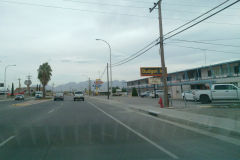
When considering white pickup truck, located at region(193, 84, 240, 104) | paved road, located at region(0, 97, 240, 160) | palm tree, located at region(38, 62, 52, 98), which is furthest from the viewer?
palm tree, located at region(38, 62, 52, 98)

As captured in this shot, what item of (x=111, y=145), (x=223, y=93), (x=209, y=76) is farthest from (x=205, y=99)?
(x=209, y=76)

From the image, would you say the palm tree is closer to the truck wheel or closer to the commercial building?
the commercial building

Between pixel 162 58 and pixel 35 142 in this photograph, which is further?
pixel 162 58

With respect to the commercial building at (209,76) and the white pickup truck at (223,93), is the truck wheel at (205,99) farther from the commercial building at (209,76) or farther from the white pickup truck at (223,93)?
the commercial building at (209,76)

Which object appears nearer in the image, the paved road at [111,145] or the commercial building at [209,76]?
the paved road at [111,145]

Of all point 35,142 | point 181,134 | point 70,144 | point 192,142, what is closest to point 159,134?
point 181,134

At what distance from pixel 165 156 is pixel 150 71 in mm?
25590

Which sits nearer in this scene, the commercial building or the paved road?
the paved road

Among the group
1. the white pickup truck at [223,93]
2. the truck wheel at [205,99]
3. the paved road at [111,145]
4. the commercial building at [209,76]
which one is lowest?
the paved road at [111,145]

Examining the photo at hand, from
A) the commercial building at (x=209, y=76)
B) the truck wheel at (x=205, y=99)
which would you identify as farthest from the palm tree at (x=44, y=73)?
the truck wheel at (x=205, y=99)

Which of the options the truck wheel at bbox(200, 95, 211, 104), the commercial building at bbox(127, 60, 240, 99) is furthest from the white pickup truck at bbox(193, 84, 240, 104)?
the commercial building at bbox(127, 60, 240, 99)

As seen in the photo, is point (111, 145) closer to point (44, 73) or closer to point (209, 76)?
point (209, 76)

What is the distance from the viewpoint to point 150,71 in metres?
30.8

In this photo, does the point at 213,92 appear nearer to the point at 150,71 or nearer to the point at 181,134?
the point at 150,71
